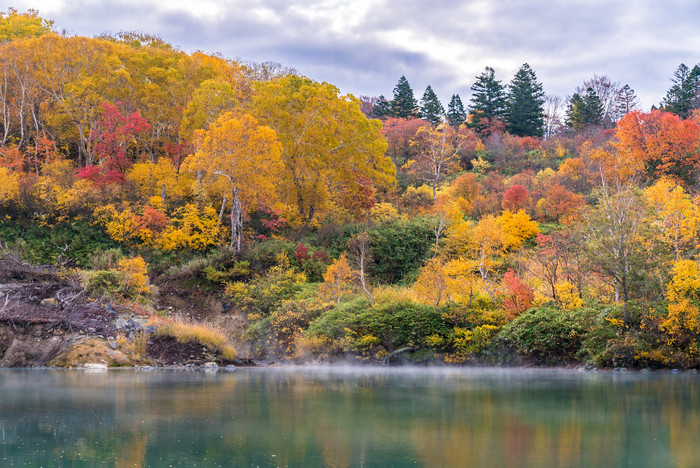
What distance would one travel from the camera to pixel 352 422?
9.97 m

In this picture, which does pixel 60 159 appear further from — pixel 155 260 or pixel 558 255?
pixel 558 255

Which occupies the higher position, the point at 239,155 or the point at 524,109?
the point at 524,109

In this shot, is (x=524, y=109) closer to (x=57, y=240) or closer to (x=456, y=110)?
(x=456, y=110)

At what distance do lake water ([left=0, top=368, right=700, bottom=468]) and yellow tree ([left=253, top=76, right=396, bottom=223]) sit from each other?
60.2ft

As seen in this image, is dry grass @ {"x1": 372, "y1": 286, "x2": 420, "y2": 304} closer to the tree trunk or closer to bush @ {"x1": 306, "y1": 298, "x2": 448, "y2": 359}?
bush @ {"x1": 306, "y1": 298, "x2": 448, "y2": 359}

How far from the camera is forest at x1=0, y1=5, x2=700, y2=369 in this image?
1959cm

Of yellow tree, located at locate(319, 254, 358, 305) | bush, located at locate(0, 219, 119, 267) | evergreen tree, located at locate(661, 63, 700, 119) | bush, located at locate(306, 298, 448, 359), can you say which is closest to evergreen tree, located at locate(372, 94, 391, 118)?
evergreen tree, located at locate(661, 63, 700, 119)

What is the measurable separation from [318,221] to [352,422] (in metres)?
23.4

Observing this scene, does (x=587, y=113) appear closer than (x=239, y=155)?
No

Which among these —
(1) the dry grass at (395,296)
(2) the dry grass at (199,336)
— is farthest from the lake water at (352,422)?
(1) the dry grass at (395,296)

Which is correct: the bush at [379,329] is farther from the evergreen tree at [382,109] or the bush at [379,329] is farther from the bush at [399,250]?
the evergreen tree at [382,109]

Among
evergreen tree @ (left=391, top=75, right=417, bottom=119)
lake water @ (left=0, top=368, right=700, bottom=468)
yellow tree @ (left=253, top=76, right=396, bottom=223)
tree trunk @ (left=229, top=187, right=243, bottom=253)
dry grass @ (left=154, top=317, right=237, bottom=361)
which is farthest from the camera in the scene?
evergreen tree @ (left=391, top=75, right=417, bottom=119)

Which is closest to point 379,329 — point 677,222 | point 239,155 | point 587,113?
point 677,222

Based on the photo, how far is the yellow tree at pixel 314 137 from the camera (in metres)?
32.9
